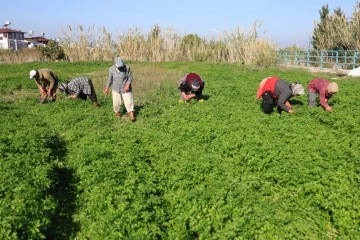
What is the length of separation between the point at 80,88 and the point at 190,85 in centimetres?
373

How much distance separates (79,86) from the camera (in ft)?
39.4

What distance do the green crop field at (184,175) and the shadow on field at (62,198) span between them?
0.02 m

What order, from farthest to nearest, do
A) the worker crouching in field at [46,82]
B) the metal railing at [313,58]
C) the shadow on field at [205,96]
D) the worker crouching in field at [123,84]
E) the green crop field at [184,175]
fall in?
1. the metal railing at [313,58]
2. the shadow on field at [205,96]
3. the worker crouching in field at [46,82]
4. the worker crouching in field at [123,84]
5. the green crop field at [184,175]

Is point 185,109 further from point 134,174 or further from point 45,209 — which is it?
point 45,209

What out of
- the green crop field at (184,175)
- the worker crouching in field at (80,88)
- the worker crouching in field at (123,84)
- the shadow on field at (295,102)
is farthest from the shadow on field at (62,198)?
the shadow on field at (295,102)

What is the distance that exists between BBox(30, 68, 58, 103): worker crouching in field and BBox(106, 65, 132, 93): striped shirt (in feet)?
9.92

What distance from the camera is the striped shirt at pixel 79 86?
38.9ft

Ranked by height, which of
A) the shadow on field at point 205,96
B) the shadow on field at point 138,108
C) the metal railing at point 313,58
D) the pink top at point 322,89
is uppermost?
the metal railing at point 313,58

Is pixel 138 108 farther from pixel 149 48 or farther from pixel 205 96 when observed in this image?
pixel 149 48

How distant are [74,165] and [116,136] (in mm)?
1890

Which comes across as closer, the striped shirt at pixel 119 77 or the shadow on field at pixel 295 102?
the striped shirt at pixel 119 77

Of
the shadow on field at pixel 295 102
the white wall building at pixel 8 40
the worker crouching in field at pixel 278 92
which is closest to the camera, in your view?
the worker crouching in field at pixel 278 92

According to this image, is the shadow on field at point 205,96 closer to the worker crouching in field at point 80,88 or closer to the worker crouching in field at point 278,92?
the worker crouching in field at point 278,92

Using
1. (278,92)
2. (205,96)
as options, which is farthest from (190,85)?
(278,92)
